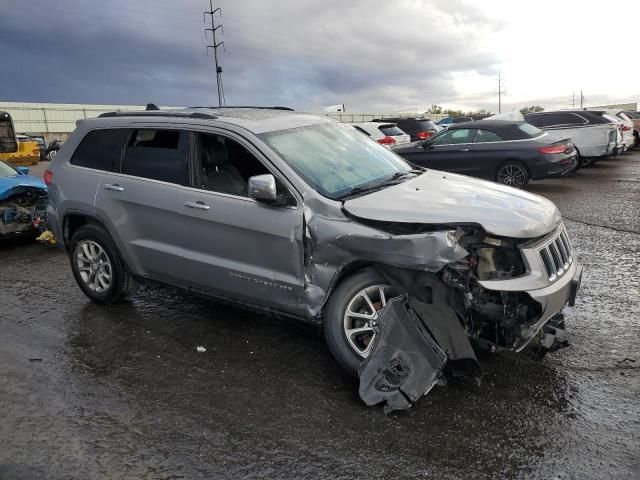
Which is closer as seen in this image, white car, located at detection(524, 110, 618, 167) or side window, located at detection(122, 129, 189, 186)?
side window, located at detection(122, 129, 189, 186)

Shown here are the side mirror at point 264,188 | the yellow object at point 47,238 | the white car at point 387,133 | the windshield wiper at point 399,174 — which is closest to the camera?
the side mirror at point 264,188

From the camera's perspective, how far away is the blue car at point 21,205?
312 inches

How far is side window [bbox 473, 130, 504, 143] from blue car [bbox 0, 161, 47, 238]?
8.68 meters

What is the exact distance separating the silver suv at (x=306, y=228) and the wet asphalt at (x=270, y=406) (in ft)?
1.18

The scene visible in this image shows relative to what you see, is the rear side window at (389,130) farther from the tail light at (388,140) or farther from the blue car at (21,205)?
the blue car at (21,205)

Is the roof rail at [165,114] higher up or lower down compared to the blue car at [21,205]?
higher up

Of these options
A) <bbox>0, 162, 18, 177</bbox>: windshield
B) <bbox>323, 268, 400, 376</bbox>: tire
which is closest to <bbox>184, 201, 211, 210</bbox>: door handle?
<bbox>323, 268, 400, 376</bbox>: tire

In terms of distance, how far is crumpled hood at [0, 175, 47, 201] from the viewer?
7.88m

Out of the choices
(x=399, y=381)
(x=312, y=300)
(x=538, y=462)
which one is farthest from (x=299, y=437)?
(x=538, y=462)

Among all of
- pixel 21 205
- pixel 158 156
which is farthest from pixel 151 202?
pixel 21 205

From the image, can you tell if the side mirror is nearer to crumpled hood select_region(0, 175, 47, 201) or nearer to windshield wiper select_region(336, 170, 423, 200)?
windshield wiper select_region(336, 170, 423, 200)

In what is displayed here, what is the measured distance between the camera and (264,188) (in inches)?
145

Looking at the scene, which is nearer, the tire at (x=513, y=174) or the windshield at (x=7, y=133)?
the windshield at (x=7, y=133)

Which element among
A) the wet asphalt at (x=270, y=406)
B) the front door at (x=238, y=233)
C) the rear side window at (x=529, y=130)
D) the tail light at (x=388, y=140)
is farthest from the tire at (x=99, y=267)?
the tail light at (x=388, y=140)
